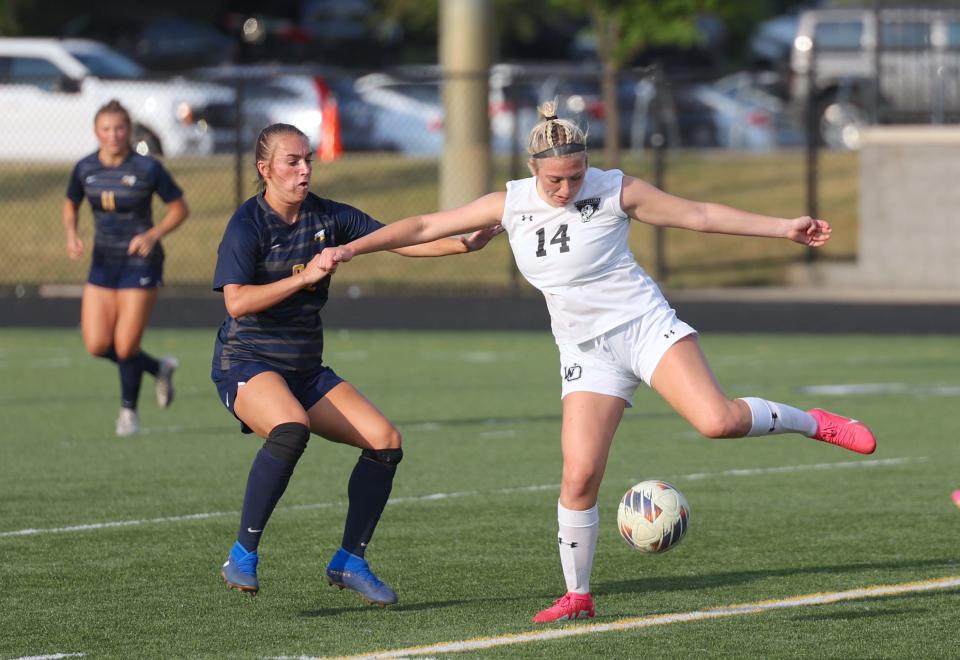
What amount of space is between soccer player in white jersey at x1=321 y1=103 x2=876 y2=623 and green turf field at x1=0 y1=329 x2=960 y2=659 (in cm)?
58

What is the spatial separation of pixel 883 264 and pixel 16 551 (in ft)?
49.1

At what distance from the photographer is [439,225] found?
6.82m

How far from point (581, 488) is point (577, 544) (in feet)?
0.70

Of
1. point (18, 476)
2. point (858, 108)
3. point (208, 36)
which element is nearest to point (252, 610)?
point (18, 476)

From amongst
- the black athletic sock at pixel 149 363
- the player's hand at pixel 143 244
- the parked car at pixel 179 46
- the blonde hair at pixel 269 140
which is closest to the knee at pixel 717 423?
the blonde hair at pixel 269 140

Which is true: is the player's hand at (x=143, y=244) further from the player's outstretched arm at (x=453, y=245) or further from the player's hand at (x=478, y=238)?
the player's hand at (x=478, y=238)

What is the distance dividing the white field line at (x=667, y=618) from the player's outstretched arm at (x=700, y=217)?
4.63ft

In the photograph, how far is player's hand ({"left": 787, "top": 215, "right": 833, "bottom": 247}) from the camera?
21.8 feet

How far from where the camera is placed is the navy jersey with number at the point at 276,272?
6.89 m

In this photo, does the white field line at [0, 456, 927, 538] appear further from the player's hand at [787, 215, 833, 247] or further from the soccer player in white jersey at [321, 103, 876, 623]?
the player's hand at [787, 215, 833, 247]

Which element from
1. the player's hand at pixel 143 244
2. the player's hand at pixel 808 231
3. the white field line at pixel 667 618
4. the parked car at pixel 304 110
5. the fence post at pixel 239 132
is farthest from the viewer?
the parked car at pixel 304 110

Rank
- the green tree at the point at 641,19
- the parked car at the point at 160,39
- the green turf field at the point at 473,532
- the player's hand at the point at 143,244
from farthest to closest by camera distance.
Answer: the parked car at the point at 160,39 < the green tree at the point at 641,19 < the player's hand at the point at 143,244 < the green turf field at the point at 473,532

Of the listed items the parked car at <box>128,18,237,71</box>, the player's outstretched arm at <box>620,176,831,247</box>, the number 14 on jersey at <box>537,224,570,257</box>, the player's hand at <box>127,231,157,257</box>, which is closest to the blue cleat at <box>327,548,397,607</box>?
the number 14 on jersey at <box>537,224,570,257</box>

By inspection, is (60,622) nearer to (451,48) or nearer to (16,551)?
(16,551)
